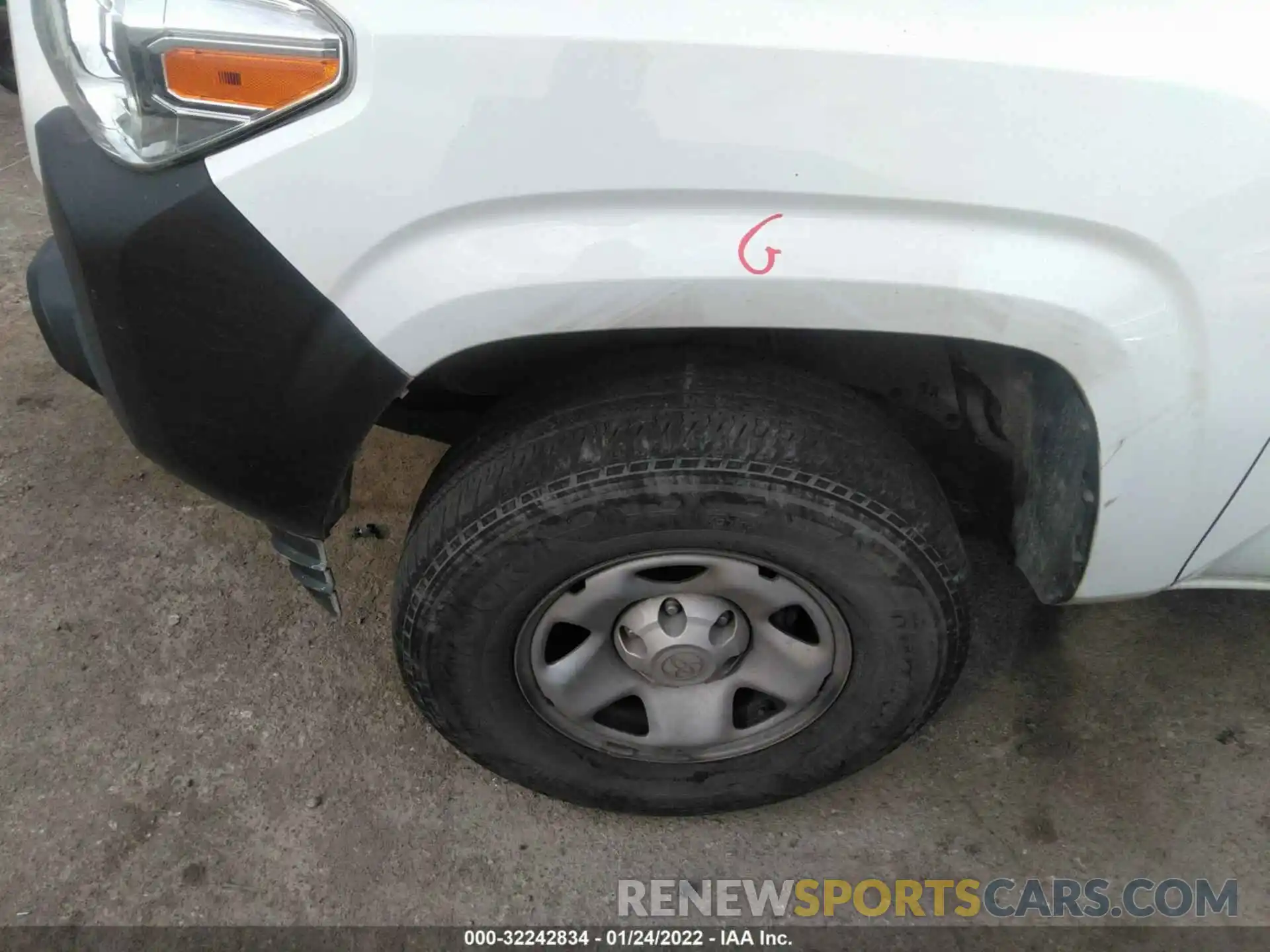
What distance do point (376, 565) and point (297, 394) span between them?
3.35 feet

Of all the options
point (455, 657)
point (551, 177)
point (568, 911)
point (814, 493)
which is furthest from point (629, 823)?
point (551, 177)

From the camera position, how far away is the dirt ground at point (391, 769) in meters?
1.65

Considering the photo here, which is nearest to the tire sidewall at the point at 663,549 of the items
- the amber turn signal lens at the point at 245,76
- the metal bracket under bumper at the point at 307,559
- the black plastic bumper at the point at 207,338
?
the metal bracket under bumper at the point at 307,559

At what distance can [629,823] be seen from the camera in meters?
1.74

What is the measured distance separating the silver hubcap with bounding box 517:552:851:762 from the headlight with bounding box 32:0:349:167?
2.49 feet

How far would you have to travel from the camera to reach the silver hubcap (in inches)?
55.6

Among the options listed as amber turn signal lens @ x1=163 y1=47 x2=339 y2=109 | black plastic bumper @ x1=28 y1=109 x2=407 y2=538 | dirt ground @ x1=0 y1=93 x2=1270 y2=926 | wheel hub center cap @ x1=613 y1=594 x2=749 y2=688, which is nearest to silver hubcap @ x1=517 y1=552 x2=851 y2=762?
wheel hub center cap @ x1=613 y1=594 x2=749 y2=688

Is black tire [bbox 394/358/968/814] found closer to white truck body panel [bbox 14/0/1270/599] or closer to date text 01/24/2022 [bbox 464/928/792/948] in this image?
white truck body panel [bbox 14/0/1270/599]

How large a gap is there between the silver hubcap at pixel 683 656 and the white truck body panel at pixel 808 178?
0.45 metres

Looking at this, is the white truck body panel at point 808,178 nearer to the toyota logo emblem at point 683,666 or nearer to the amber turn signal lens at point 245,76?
the amber turn signal lens at point 245,76

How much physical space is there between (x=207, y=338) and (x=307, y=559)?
0.43m

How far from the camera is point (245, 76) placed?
1025mm

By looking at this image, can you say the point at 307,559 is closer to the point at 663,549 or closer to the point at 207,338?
the point at 207,338

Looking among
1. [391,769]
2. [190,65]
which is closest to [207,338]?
[190,65]
